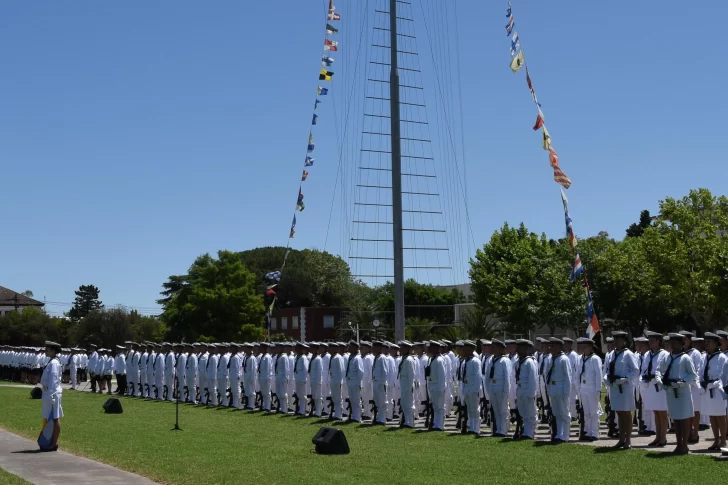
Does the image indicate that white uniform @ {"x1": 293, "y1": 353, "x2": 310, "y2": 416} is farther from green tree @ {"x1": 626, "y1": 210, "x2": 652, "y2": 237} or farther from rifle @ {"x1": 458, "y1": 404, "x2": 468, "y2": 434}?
green tree @ {"x1": 626, "y1": 210, "x2": 652, "y2": 237}

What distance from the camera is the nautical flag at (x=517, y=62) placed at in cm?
2542

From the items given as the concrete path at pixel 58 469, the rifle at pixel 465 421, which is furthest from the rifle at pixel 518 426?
the concrete path at pixel 58 469

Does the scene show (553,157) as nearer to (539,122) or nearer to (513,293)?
(539,122)

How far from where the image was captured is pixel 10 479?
503 inches

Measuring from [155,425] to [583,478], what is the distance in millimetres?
12437

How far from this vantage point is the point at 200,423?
72.8ft

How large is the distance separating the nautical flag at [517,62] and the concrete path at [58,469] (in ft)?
52.0

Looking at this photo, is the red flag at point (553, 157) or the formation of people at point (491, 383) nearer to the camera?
the formation of people at point (491, 383)

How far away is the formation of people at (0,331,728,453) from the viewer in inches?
613

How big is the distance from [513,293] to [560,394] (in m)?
36.8

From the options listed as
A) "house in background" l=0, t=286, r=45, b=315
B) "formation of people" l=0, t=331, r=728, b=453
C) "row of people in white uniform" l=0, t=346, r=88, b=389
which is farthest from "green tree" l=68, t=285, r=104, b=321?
"formation of people" l=0, t=331, r=728, b=453

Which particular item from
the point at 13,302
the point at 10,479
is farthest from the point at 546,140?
the point at 13,302

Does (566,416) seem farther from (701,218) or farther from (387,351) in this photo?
(701,218)

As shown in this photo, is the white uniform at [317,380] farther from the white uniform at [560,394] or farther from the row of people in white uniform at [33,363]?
the row of people in white uniform at [33,363]
